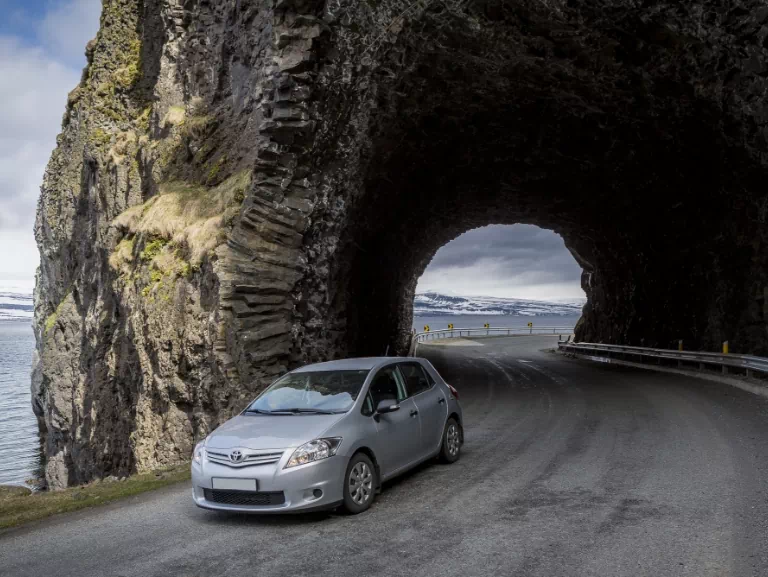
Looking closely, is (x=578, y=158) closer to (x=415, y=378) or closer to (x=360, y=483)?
(x=415, y=378)

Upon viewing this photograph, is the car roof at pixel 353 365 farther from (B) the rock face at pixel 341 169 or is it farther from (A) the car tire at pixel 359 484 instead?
(B) the rock face at pixel 341 169

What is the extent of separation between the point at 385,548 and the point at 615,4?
43.8 feet

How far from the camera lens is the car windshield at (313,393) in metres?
8.45

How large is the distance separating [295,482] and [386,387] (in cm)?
237

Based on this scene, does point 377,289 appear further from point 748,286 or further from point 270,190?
point 748,286

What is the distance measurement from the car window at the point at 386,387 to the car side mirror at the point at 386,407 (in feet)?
0.89

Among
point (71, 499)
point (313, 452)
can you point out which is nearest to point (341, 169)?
point (71, 499)

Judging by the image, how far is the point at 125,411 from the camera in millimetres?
19891

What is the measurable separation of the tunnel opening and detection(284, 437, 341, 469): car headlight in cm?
1164

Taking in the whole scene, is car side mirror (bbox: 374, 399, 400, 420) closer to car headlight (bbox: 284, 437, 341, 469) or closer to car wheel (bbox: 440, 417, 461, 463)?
car headlight (bbox: 284, 437, 341, 469)

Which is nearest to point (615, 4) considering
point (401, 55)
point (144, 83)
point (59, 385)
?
point (401, 55)

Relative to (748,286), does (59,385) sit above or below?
below

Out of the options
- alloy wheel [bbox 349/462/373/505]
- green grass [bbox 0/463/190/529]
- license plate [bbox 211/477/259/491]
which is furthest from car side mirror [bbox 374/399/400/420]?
green grass [bbox 0/463/190/529]

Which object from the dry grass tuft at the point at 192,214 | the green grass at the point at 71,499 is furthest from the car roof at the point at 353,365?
the dry grass tuft at the point at 192,214
